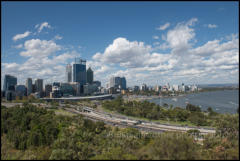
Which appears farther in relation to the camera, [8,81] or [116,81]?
[116,81]

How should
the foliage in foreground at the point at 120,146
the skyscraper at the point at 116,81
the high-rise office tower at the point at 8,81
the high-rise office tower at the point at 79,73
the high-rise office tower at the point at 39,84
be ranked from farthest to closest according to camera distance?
1. the skyscraper at the point at 116,81
2. the high-rise office tower at the point at 79,73
3. the high-rise office tower at the point at 39,84
4. the high-rise office tower at the point at 8,81
5. the foliage in foreground at the point at 120,146

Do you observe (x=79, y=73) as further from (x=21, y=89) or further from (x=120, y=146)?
(x=120, y=146)

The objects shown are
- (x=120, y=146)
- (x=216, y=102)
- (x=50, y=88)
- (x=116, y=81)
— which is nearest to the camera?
(x=120, y=146)

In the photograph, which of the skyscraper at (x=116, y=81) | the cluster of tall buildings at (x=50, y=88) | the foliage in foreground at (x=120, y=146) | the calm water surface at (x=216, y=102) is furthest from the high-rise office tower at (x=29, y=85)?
the skyscraper at (x=116, y=81)

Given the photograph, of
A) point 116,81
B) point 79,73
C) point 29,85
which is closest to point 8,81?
point 29,85

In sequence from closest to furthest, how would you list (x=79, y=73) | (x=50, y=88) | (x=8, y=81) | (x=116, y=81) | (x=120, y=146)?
(x=120, y=146), (x=8, y=81), (x=50, y=88), (x=79, y=73), (x=116, y=81)

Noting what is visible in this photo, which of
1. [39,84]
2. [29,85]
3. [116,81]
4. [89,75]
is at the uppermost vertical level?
[89,75]

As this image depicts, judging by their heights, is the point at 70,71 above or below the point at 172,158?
above

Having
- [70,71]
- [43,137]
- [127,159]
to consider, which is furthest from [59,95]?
[127,159]

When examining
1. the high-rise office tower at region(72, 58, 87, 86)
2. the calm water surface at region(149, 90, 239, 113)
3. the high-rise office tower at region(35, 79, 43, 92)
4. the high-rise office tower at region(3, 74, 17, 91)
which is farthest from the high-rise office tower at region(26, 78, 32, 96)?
the calm water surface at region(149, 90, 239, 113)

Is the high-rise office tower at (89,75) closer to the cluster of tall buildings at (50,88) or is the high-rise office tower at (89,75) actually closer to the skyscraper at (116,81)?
the cluster of tall buildings at (50,88)

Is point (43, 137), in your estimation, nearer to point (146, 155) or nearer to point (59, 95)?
point (146, 155)
